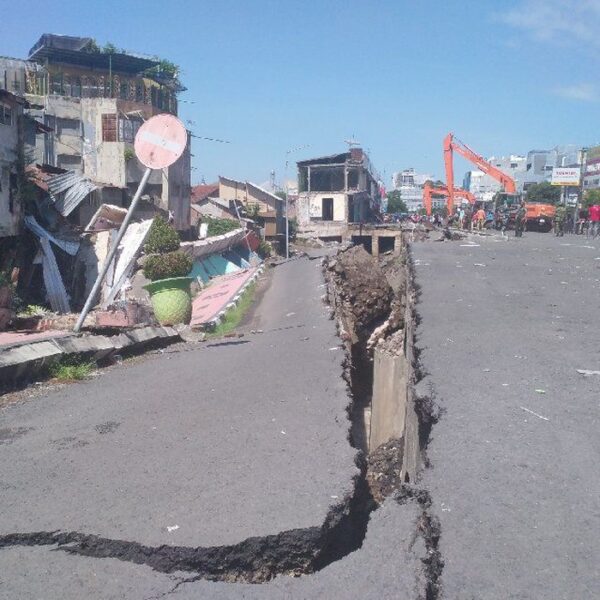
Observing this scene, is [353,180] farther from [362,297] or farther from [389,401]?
[389,401]

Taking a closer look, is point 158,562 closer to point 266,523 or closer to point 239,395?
point 266,523

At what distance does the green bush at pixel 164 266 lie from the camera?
17703 mm

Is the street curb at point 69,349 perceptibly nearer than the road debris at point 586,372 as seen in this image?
No

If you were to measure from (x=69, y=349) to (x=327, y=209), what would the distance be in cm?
4252

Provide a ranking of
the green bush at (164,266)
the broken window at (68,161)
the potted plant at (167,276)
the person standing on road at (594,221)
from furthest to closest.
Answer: the broken window at (68,161)
the person standing on road at (594,221)
the green bush at (164,266)
the potted plant at (167,276)

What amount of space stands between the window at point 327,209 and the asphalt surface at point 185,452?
137 feet

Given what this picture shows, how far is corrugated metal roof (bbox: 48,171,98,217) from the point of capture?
68.8 ft

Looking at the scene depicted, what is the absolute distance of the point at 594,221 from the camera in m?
26.1

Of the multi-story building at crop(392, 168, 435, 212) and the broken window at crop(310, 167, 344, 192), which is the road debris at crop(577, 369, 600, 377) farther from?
the multi-story building at crop(392, 168, 435, 212)

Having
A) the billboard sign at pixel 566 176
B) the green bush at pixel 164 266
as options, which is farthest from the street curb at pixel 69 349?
the billboard sign at pixel 566 176

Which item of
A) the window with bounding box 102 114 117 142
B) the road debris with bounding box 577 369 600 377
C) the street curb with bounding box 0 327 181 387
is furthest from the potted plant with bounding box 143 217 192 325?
the window with bounding box 102 114 117 142

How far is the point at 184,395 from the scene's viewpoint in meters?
6.03

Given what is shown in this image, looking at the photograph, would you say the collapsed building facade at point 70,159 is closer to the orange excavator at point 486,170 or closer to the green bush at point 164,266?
the green bush at point 164,266

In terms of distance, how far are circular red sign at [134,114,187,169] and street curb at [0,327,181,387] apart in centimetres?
222
